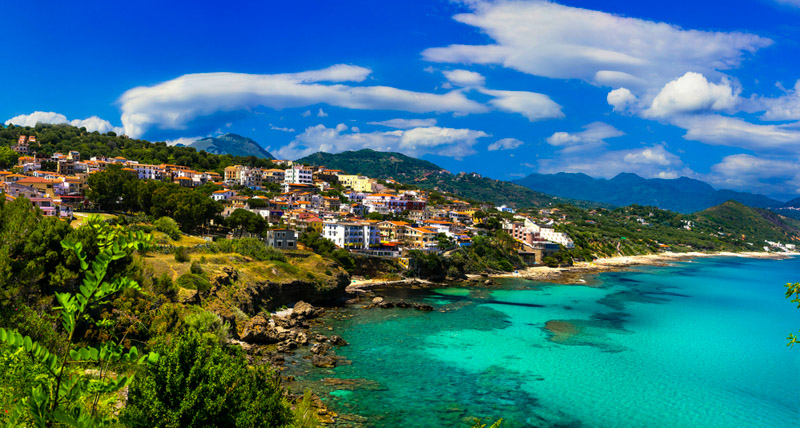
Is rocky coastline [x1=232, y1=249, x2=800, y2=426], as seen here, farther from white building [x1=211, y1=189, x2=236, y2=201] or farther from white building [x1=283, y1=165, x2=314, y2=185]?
white building [x1=283, y1=165, x2=314, y2=185]

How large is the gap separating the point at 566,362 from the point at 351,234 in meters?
39.0

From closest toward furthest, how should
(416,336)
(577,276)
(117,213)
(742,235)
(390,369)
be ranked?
(390,369), (416,336), (117,213), (577,276), (742,235)

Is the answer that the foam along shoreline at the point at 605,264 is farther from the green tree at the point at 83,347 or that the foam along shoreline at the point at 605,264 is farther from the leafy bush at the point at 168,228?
Answer: the green tree at the point at 83,347

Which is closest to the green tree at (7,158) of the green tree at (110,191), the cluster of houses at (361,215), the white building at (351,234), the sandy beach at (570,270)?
the green tree at (110,191)

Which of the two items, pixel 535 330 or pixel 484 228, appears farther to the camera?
pixel 484 228

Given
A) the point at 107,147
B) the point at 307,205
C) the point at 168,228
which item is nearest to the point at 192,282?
the point at 168,228

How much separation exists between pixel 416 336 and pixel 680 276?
6749 cm

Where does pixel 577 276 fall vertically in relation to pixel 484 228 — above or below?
below

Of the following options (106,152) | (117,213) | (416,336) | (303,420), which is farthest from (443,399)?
(106,152)

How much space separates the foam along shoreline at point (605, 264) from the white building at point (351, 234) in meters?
19.6

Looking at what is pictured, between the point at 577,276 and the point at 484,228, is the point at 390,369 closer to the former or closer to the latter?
the point at 577,276

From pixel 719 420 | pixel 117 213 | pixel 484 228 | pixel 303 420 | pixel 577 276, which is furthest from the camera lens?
pixel 484 228

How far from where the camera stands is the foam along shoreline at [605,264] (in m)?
69.8

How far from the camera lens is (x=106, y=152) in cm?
9588
